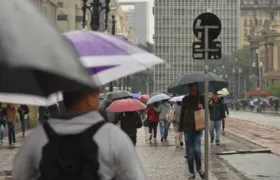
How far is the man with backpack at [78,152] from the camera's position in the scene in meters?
3.19

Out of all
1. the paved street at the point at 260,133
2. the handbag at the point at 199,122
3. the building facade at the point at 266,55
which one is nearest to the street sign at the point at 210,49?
the handbag at the point at 199,122

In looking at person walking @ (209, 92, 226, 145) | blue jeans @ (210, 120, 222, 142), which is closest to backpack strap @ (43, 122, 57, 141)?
person walking @ (209, 92, 226, 145)

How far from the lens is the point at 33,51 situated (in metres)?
2.47

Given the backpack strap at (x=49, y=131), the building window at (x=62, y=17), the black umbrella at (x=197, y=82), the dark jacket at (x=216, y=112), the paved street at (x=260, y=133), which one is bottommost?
the paved street at (x=260, y=133)

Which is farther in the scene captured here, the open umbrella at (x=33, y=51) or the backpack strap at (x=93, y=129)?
the backpack strap at (x=93, y=129)

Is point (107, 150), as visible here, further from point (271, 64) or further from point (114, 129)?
point (271, 64)

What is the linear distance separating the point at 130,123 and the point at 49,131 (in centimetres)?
805

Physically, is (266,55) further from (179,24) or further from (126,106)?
(126,106)

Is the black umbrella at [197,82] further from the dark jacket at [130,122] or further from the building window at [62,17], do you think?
the building window at [62,17]

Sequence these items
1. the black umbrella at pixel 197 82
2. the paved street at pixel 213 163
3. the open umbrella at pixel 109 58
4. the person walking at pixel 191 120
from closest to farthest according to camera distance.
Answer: the open umbrella at pixel 109 58
the person walking at pixel 191 120
the black umbrella at pixel 197 82
the paved street at pixel 213 163

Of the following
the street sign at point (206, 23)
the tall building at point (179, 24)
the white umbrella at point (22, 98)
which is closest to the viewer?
the white umbrella at point (22, 98)

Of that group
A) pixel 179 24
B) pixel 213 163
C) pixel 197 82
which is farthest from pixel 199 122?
pixel 179 24

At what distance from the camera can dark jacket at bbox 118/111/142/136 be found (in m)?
11.2

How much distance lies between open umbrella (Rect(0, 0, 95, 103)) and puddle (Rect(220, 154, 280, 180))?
32.8ft
